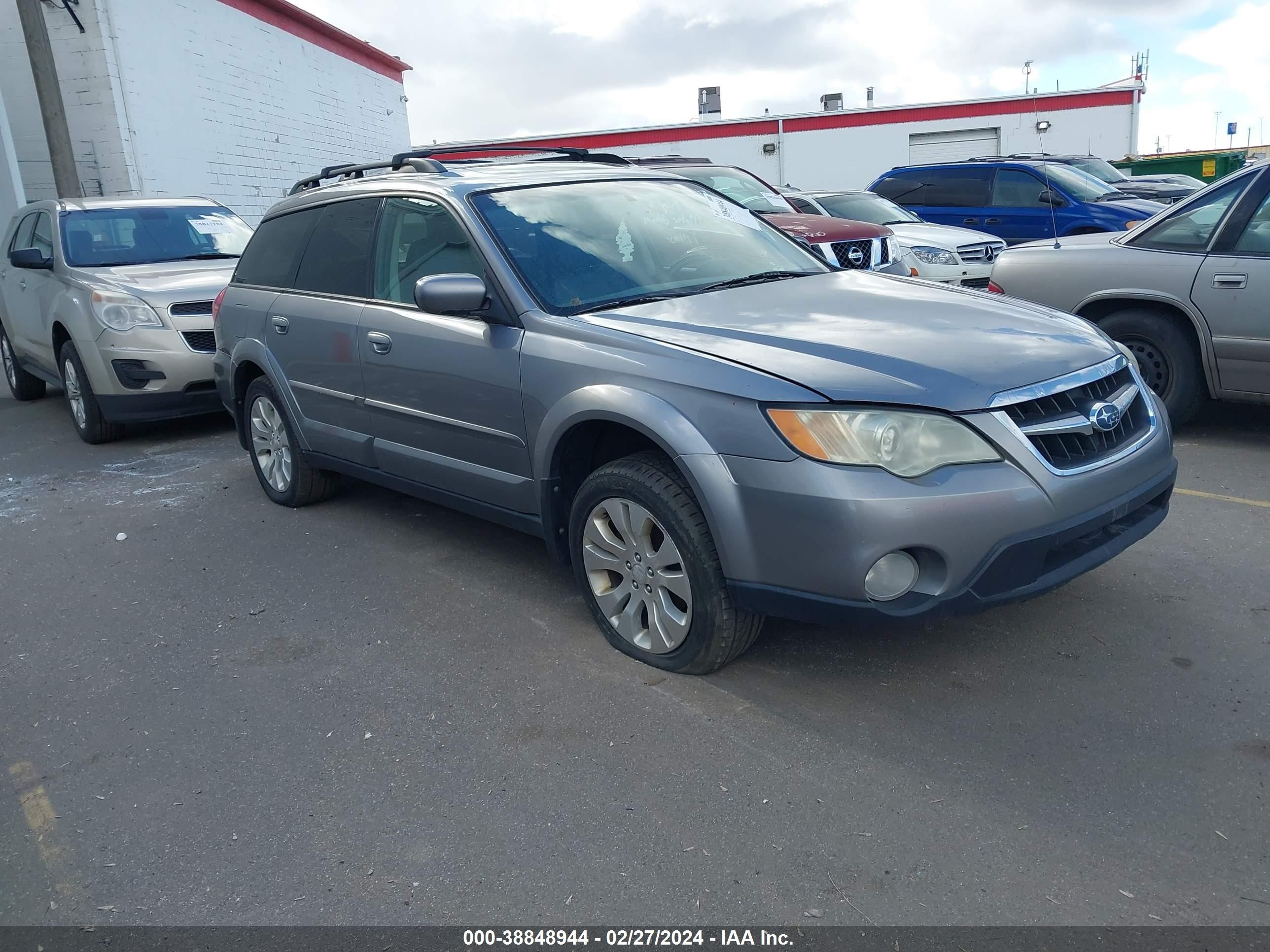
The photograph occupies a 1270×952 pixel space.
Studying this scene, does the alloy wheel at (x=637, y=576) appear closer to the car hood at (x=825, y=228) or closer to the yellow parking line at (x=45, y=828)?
the yellow parking line at (x=45, y=828)

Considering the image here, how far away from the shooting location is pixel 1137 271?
618 centimetres

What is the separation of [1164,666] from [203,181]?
16252 mm

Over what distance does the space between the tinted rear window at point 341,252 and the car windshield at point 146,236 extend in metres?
3.79

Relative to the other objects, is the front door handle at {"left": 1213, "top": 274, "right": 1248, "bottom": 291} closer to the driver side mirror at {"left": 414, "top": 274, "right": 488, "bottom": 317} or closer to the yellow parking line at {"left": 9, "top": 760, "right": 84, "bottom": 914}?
the driver side mirror at {"left": 414, "top": 274, "right": 488, "bottom": 317}

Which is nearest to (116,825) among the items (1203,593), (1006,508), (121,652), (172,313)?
(121,652)

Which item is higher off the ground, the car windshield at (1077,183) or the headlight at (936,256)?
the car windshield at (1077,183)

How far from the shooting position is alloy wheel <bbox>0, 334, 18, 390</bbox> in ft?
31.8

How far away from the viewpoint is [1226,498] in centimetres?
513

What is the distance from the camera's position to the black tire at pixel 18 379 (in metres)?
9.66

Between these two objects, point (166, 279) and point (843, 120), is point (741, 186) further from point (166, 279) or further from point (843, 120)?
point (843, 120)

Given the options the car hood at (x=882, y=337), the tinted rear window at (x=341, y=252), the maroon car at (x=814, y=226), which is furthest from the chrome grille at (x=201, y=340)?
the car hood at (x=882, y=337)

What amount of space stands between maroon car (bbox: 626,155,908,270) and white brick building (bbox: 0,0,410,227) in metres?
6.04

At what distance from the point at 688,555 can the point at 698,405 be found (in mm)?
487

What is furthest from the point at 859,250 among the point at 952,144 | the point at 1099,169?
the point at 952,144
